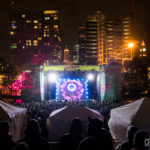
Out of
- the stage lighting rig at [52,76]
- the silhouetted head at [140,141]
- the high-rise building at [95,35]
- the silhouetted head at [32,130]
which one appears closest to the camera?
the silhouetted head at [140,141]

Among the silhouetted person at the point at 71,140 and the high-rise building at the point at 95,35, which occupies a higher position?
the high-rise building at the point at 95,35

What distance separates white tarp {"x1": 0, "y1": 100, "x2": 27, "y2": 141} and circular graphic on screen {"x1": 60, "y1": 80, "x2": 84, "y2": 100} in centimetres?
1984

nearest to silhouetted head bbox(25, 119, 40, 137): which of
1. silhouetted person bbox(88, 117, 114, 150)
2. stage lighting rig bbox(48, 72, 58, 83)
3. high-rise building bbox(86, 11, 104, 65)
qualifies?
silhouetted person bbox(88, 117, 114, 150)

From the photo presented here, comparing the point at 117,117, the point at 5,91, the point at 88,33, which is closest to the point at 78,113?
the point at 117,117

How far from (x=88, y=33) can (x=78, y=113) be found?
106 metres

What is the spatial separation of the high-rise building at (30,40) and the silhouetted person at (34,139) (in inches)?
3639

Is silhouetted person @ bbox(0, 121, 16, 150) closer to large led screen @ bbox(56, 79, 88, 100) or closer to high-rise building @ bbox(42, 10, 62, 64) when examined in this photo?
large led screen @ bbox(56, 79, 88, 100)

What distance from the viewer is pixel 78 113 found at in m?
8.02

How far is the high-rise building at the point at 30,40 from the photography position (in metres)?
102

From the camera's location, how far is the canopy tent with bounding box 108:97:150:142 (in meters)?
6.65

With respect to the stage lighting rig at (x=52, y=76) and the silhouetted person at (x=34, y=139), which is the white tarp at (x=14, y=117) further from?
the stage lighting rig at (x=52, y=76)

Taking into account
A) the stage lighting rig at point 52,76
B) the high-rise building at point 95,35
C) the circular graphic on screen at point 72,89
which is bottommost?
the circular graphic on screen at point 72,89

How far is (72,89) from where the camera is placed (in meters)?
29.5

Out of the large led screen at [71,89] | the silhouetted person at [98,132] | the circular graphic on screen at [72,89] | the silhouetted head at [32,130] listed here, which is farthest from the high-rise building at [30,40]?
the silhouetted head at [32,130]
